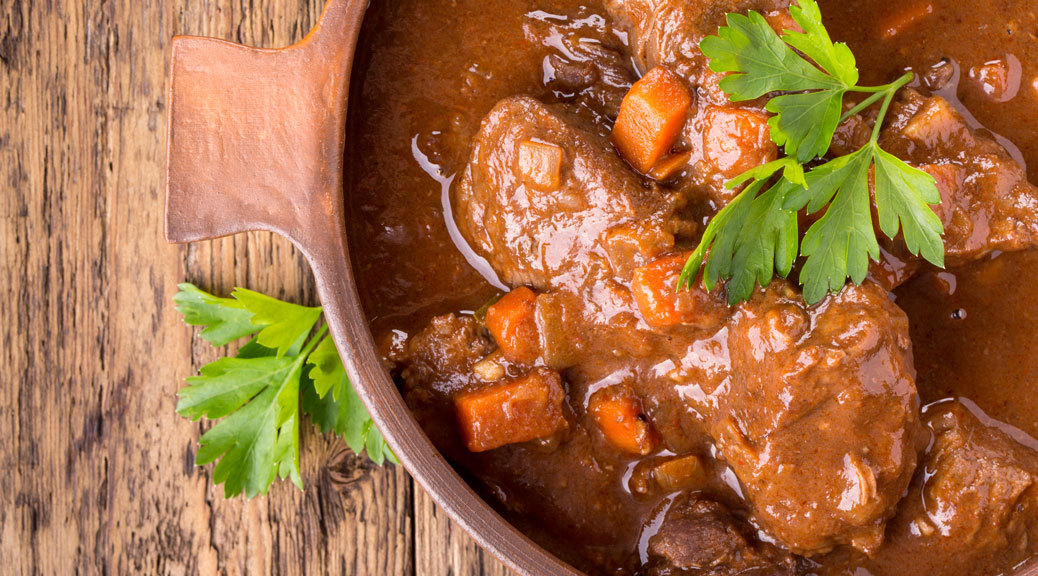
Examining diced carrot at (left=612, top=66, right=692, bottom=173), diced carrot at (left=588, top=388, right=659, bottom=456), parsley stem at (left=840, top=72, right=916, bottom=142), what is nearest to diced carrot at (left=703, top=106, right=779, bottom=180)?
diced carrot at (left=612, top=66, right=692, bottom=173)

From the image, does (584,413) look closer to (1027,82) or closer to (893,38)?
(893,38)

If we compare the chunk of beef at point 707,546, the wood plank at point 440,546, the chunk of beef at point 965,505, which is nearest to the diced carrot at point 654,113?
the chunk of beef at point 707,546

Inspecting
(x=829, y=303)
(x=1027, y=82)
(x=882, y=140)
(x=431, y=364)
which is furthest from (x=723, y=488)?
(x=1027, y=82)

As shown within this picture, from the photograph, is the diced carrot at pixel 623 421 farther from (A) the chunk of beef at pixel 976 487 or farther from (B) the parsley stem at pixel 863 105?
(B) the parsley stem at pixel 863 105

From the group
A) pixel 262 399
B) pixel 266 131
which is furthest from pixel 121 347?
pixel 266 131

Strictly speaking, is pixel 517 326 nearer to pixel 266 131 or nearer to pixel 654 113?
pixel 654 113

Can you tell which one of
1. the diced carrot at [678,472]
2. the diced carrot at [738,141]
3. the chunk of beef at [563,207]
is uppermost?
the diced carrot at [738,141]

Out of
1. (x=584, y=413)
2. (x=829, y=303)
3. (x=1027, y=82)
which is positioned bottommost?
(x=584, y=413)
